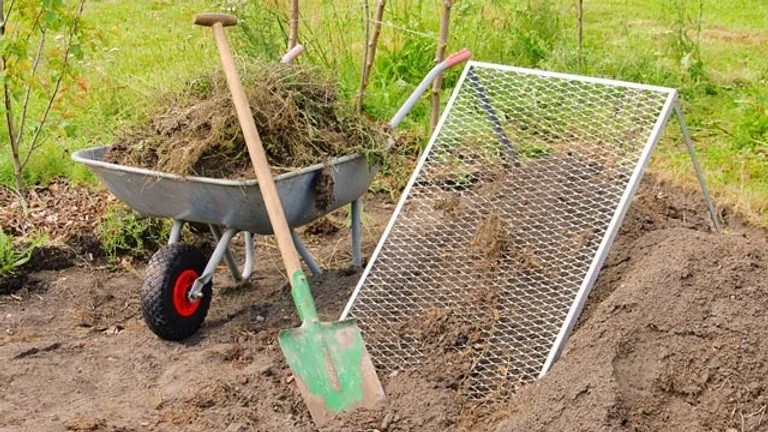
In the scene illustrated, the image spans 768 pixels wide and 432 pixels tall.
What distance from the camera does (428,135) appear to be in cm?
575

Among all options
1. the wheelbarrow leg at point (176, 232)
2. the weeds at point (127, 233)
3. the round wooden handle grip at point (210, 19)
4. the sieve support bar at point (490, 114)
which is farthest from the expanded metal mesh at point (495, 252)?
the weeds at point (127, 233)

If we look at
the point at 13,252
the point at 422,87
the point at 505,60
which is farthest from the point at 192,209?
the point at 505,60

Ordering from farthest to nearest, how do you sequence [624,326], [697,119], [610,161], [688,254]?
1. [697,119]
2. [610,161]
3. [688,254]
4. [624,326]

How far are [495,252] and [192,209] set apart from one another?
1102mm

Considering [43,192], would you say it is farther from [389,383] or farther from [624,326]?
[624,326]

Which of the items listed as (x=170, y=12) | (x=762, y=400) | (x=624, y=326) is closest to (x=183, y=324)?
(x=624, y=326)

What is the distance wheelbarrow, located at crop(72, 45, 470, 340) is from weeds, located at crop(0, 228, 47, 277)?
0.71 m

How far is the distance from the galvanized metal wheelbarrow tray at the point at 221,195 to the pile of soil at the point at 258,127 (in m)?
0.06

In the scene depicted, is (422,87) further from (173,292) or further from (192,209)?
(173,292)

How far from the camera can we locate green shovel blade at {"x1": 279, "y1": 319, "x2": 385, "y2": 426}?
331 cm

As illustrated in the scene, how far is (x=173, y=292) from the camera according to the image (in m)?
3.82

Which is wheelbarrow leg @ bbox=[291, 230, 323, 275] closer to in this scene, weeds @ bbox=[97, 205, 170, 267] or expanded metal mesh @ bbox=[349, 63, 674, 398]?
expanded metal mesh @ bbox=[349, 63, 674, 398]

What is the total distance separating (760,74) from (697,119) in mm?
864

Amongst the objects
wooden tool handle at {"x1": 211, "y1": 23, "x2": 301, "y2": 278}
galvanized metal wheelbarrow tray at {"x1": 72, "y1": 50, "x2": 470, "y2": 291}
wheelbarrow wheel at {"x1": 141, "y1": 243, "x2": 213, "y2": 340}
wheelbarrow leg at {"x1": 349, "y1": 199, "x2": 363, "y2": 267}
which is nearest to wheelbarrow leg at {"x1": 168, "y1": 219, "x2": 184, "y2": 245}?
galvanized metal wheelbarrow tray at {"x1": 72, "y1": 50, "x2": 470, "y2": 291}
